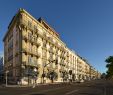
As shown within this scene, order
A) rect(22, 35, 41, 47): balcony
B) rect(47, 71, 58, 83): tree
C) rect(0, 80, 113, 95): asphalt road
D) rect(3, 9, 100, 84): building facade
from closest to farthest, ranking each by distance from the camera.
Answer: rect(0, 80, 113, 95): asphalt road
rect(3, 9, 100, 84): building facade
rect(22, 35, 41, 47): balcony
rect(47, 71, 58, 83): tree

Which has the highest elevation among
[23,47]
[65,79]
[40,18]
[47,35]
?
[40,18]

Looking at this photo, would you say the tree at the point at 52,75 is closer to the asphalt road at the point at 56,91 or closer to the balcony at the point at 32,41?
the balcony at the point at 32,41

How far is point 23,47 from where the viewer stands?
7375cm

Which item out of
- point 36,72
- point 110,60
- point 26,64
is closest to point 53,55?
point 36,72

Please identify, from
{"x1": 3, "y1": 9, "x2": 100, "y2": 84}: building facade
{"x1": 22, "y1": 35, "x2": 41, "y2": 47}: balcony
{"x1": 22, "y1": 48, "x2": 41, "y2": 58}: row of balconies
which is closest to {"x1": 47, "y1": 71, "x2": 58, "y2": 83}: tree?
{"x1": 3, "y1": 9, "x2": 100, "y2": 84}: building facade

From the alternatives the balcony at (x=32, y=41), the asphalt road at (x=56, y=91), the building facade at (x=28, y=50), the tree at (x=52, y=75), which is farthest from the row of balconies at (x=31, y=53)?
the asphalt road at (x=56, y=91)

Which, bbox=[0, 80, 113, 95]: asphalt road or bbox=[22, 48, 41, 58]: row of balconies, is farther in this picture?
bbox=[22, 48, 41, 58]: row of balconies

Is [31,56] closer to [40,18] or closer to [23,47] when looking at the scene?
[23,47]

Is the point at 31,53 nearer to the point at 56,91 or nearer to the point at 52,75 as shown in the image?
A: the point at 52,75

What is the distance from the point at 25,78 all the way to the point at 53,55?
114 feet

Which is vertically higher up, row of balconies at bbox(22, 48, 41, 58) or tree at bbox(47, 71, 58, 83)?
row of balconies at bbox(22, 48, 41, 58)

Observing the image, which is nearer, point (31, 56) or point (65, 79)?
point (31, 56)

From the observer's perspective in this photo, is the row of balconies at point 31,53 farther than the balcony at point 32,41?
No

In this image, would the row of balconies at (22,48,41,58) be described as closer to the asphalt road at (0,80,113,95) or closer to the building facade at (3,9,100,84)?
the building facade at (3,9,100,84)
